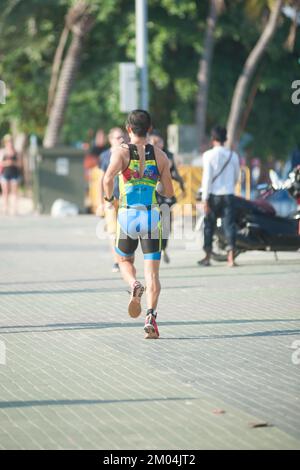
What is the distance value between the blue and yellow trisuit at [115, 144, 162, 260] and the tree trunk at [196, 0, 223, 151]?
24.5 metres

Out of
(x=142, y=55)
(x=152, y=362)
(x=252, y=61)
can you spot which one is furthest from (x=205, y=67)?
(x=152, y=362)

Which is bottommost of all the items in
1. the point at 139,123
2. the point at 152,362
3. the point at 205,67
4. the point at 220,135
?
the point at 152,362

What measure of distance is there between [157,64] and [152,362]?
90.9 feet

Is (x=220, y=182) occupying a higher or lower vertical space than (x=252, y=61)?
lower

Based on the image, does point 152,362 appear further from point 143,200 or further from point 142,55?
point 142,55

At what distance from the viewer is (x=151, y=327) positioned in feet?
33.3

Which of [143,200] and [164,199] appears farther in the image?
[164,199]

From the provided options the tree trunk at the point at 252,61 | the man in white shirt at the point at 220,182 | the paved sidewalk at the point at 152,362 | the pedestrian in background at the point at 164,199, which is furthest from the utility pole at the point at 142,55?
the paved sidewalk at the point at 152,362

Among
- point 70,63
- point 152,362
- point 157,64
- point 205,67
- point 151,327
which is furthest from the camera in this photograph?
point 157,64

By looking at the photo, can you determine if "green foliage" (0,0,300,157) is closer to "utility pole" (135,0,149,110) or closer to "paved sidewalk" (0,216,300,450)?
"utility pole" (135,0,149,110)

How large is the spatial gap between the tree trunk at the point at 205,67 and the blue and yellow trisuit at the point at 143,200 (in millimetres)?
24487

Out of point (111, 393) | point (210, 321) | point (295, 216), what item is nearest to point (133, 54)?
point (295, 216)

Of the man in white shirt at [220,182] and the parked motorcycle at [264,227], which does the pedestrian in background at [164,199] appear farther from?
the parked motorcycle at [264,227]

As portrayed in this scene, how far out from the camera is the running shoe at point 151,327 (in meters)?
10.2
